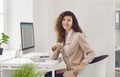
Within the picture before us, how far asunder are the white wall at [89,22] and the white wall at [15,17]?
0.23 m

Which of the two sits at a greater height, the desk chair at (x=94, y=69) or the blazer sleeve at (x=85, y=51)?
the blazer sleeve at (x=85, y=51)

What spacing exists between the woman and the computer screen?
1.11 ft

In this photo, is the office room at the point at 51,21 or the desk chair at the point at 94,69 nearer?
the desk chair at the point at 94,69

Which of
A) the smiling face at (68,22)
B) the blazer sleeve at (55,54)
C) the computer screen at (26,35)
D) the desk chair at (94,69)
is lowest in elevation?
the desk chair at (94,69)

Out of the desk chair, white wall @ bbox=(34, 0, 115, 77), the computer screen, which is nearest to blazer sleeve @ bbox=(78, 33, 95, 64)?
the desk chair

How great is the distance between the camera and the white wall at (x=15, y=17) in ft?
13.1

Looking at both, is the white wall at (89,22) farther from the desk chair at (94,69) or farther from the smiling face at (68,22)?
the desk chair at (94,69)

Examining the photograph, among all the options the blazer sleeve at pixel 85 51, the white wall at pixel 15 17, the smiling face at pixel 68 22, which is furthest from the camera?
the white wall at pixel 15 17

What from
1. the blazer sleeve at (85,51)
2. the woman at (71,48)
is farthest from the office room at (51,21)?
the blazer sleeve at (85,51)

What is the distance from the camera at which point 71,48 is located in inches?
121

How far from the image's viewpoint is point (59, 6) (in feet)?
14.4

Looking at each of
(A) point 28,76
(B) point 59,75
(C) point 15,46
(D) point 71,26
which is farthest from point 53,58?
(A) point 28,76

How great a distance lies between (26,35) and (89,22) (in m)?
1.51

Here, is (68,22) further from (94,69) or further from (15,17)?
(15,17)
